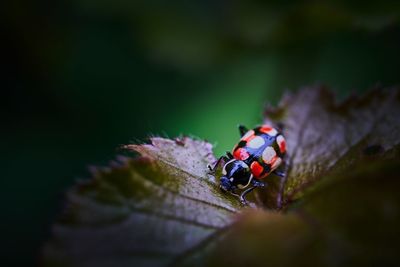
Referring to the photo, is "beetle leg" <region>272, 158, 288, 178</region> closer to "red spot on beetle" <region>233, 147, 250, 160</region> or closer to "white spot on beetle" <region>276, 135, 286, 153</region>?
"white spot on beetle" <region>276, 135, 286, 153</region>

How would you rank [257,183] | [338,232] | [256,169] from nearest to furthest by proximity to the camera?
1. [338,232]
2. [257,183]
3. [256,169]

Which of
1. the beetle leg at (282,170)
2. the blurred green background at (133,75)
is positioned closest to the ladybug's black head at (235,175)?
the beetle leg at (282,170)

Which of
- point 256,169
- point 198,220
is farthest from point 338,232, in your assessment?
point 256,169

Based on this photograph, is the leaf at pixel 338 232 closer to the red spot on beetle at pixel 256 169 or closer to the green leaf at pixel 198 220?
the green leaf at pixel 198 220

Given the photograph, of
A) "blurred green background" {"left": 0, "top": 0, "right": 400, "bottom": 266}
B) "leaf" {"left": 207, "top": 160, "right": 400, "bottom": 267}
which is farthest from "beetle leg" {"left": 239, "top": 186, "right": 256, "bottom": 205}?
"blurred green background" {"left": 0, "top": 0, "right": 400, "bottom": 266}

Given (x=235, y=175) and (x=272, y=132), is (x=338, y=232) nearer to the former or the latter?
(x=235, y=175)

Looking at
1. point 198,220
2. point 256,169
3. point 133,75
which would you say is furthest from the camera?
point 133,75

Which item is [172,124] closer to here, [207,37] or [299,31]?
[207,37]

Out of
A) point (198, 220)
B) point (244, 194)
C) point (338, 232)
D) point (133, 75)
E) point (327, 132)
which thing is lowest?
point (338, 232)

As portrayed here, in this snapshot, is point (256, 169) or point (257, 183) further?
point (256, 169)
